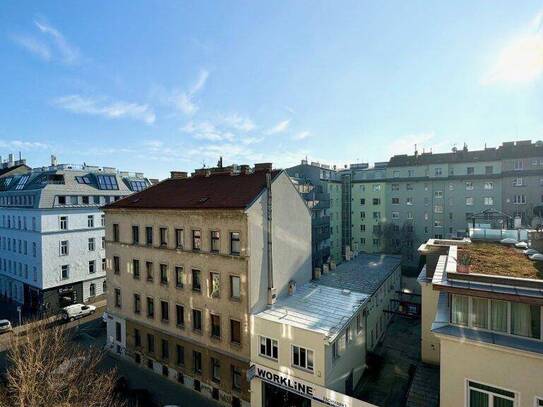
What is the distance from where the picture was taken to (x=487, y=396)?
12336mm

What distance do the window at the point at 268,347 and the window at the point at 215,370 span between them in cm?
452

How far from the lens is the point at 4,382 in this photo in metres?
23.2

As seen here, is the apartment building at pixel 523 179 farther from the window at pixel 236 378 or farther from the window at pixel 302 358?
the window at pixel 236 378

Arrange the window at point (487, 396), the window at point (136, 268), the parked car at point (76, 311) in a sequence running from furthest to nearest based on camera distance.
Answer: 1. the parked car at point (76, 311)
2. the window at point (136, 268)
3. the window at point (487, 396)

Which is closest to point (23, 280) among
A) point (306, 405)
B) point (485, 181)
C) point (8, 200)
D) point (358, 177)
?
point (8, 200)

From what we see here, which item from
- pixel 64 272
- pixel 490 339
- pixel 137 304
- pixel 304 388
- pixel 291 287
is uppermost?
pixel 490 339

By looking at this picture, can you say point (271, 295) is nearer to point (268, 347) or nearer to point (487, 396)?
point (268, 347)

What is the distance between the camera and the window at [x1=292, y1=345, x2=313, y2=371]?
18.4 m

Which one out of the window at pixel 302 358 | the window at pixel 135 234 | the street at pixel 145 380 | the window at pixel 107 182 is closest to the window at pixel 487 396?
the window at pixel 302 358

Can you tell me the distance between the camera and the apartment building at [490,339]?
38.0 ft

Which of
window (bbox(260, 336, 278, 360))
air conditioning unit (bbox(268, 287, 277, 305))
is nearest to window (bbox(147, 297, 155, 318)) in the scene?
air conditioning unit (bbox(268, 287, 277, 305))

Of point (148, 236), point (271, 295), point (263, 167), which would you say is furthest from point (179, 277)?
point (263, 167)

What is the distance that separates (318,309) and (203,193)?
40.6 feet

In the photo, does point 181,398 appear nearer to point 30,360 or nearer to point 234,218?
point 30,360
